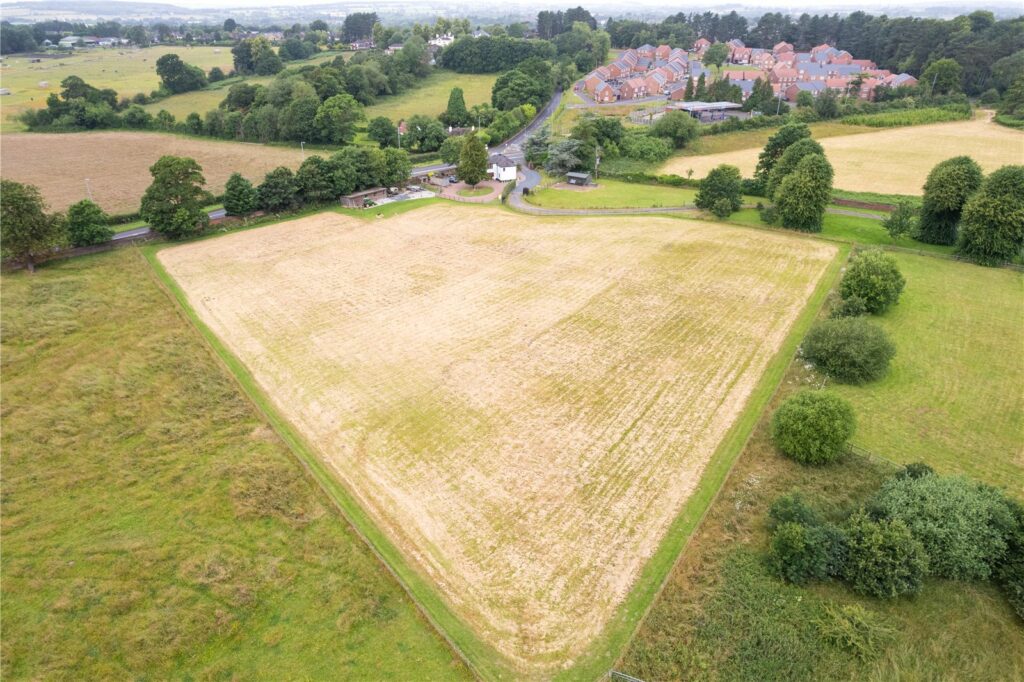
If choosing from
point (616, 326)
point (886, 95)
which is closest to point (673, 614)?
point (616, 326)

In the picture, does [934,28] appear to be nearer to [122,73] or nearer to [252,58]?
[252,58]

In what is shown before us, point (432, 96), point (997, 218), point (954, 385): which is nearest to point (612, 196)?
point (997, 218)

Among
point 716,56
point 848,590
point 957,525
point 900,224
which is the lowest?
point 848,590

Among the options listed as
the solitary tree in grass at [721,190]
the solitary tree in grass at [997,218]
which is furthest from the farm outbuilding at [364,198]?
the solitary tree in grass at [997,218]

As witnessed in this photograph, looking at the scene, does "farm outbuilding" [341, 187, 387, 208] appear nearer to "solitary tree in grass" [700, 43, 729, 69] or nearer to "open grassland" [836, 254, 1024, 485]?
"open grassland" [836, 254, 1024, 485]

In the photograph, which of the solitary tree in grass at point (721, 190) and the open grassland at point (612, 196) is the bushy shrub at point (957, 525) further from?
the open grassland at point (612, 196)

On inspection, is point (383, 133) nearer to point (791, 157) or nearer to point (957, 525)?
point (791, 157)
